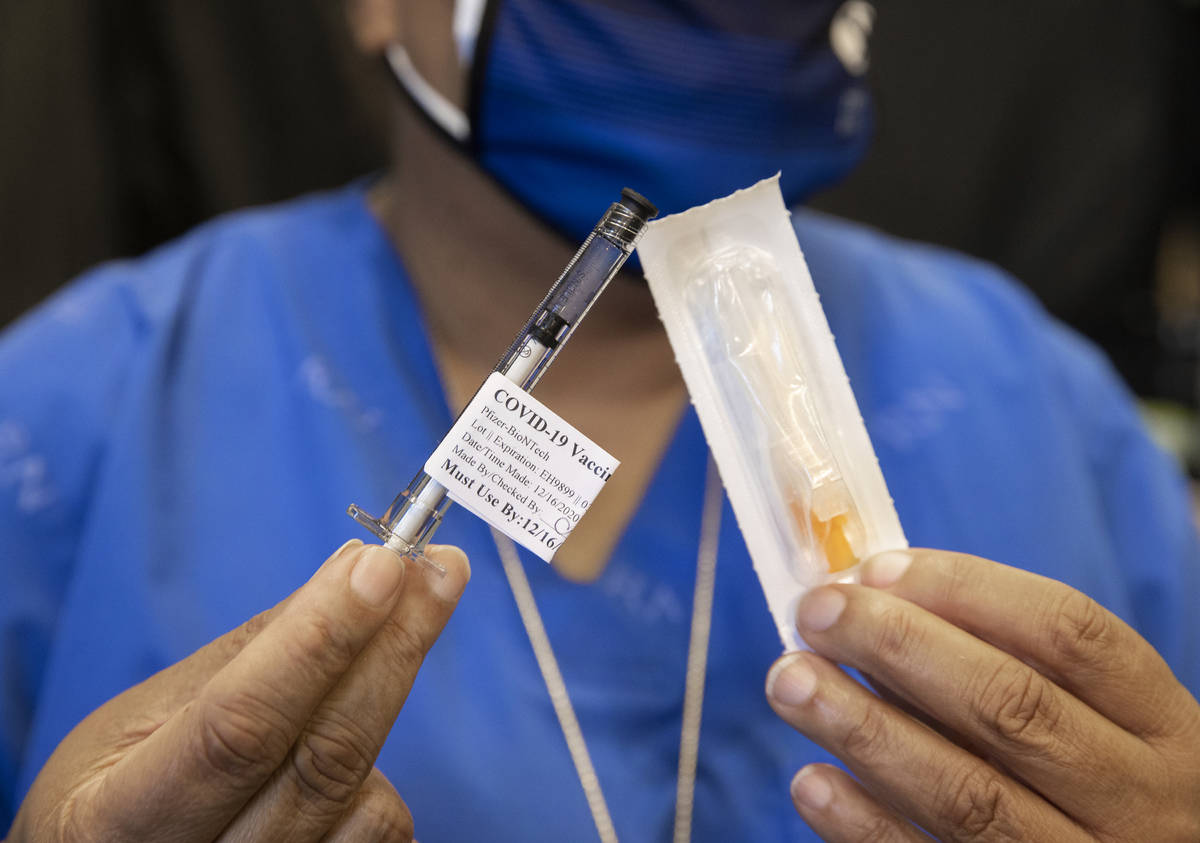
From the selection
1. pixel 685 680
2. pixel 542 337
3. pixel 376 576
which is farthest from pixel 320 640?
pixel 685 680

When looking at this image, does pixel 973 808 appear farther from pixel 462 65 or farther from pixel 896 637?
A: pixel 462 65

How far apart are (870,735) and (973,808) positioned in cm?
6

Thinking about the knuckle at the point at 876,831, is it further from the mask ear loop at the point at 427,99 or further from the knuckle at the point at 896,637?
the mask ear loop at the point at 427,99

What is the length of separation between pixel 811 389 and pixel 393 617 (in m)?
0.23

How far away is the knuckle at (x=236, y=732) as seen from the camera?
15.3 inches

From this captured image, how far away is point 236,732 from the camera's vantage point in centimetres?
39

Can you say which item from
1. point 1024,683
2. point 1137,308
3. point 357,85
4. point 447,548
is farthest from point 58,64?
point 1137,308

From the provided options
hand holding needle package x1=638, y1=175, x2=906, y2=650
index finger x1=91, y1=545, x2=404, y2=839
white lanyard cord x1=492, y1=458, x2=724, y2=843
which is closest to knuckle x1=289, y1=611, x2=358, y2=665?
index finger x1=91, y1=545, x2=404, y2=839

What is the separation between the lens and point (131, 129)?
124 centimetres

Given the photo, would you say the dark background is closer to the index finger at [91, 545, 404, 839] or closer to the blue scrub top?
the blue scrub top

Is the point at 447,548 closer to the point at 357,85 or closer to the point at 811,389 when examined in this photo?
the point at 811,389

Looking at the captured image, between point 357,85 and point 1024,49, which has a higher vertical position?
point 1024,49

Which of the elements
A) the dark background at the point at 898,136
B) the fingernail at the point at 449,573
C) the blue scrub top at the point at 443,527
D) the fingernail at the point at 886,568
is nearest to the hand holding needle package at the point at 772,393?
the fingernail at the point at 886,568

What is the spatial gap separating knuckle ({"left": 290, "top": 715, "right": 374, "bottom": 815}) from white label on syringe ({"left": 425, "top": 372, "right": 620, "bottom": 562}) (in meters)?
0.11
